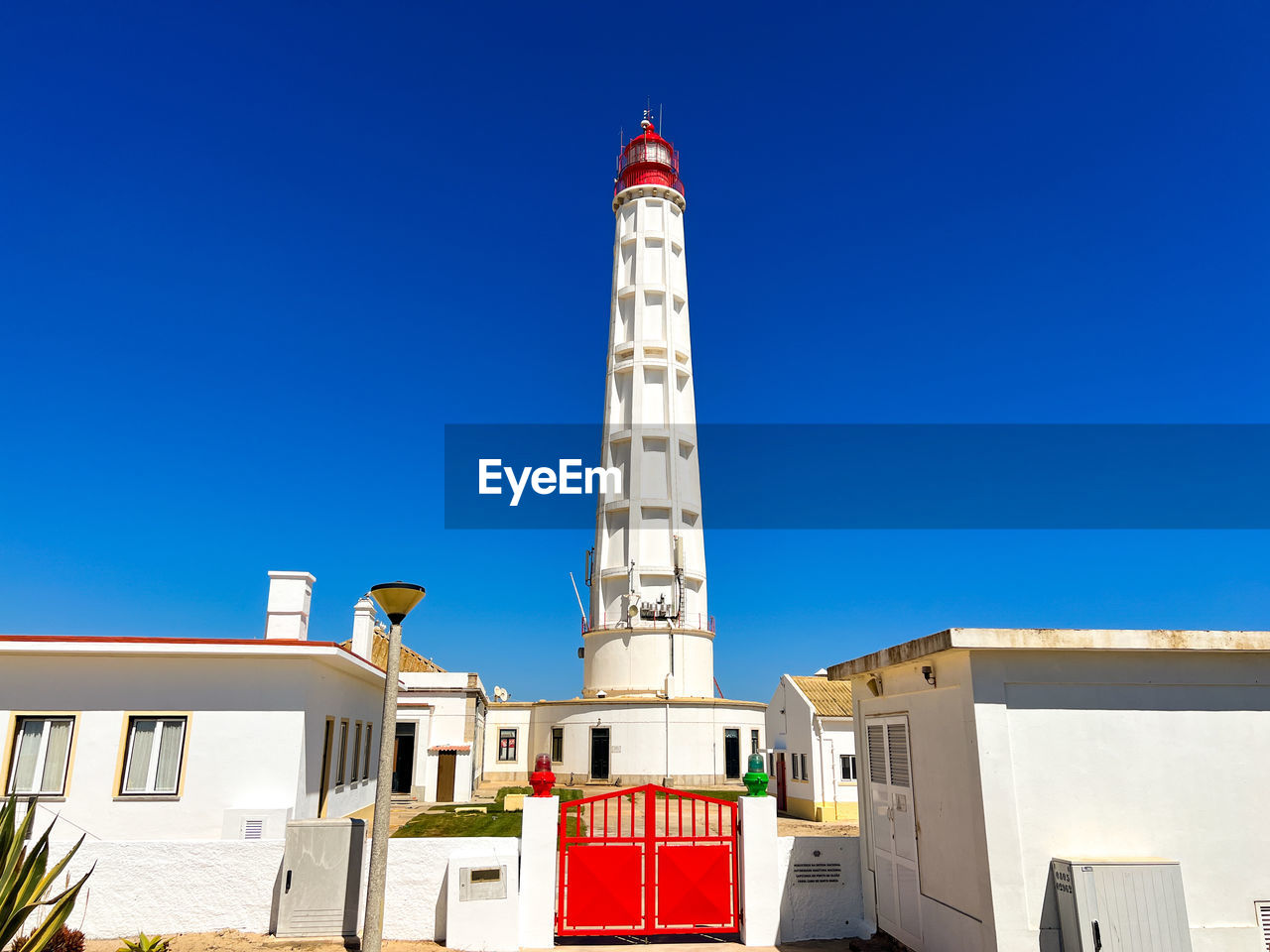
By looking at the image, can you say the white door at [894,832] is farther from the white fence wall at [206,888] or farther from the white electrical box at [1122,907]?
the white fence wall at [206,888]

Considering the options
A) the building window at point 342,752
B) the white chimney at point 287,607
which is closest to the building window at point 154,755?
the white chimney at point 287,607

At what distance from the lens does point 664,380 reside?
41.8 metres

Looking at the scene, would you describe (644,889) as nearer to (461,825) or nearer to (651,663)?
(461,825)

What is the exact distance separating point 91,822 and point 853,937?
37.1 feet

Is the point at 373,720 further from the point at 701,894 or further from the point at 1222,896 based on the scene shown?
the point at 1222,896

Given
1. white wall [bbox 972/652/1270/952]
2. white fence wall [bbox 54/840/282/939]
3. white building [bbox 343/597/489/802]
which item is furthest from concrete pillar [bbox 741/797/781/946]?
white building [bbox 343/597/489/802]

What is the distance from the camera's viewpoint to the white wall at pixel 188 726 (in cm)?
1312

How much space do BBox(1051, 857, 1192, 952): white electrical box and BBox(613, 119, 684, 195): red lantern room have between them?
138ft

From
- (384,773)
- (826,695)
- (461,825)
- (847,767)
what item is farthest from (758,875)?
(826,695)

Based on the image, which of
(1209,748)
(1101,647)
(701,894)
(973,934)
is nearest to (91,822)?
(701,894)

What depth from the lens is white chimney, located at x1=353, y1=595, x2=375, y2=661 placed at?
80.7 ft

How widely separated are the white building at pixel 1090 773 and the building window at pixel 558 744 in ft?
96.5

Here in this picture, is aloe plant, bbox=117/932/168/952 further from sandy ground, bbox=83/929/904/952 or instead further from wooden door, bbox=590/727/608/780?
wooden door, bbox=590/727/608/780

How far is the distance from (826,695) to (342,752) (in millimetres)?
17470
